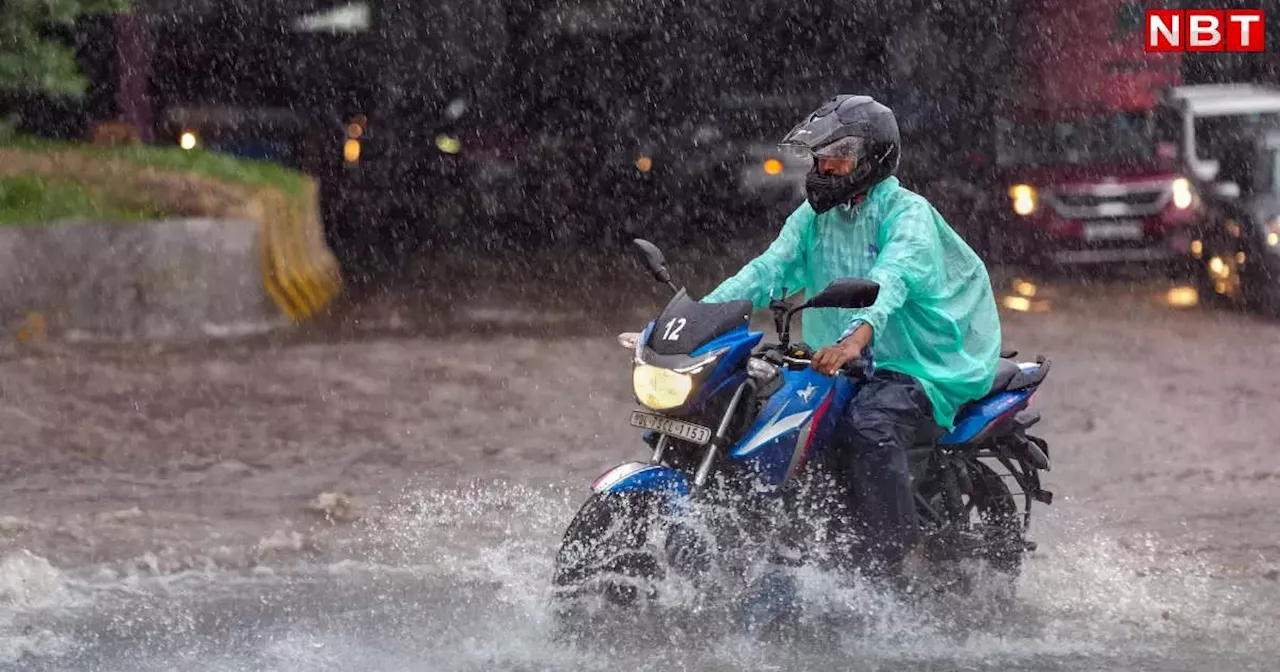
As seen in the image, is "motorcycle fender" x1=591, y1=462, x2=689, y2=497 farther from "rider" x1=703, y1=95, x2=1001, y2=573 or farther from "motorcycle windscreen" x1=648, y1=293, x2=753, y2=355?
"rider" x1=703, y1=95, x2=1001, y2=573

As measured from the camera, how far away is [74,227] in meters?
12.9

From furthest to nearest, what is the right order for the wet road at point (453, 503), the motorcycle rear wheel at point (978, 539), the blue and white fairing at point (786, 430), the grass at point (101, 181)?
the grass at point (101, 181), the motorcycle rear wheel at point (978, 539), the wet road at point (453, 503), the blue and white fairing at point (786, 430)

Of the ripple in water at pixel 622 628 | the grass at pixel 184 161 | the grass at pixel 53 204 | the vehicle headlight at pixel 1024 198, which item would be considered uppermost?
the ripple in water at pixel 622 628

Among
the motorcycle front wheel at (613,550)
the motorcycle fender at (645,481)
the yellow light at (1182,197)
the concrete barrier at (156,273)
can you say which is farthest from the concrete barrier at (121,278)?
the yellow light at (1182,197)

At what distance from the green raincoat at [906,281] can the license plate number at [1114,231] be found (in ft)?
40.1

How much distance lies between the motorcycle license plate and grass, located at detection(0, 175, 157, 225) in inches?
322

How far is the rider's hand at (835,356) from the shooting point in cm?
563

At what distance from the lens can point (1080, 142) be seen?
19.2 meters

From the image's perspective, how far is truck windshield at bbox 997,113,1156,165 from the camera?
1884 centimetres

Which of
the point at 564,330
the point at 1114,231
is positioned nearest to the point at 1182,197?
the point at 1114,231

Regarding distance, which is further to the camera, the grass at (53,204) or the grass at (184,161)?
the grass at (184,161)

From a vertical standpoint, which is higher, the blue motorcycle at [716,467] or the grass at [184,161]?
the blue motorcycle at [716,467]

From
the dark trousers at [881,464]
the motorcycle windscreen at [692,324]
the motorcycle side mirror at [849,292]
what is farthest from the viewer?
the dark trousers at [881,464]

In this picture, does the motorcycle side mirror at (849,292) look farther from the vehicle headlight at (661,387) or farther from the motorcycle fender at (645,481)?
the motorcycle fender at (645,481)
